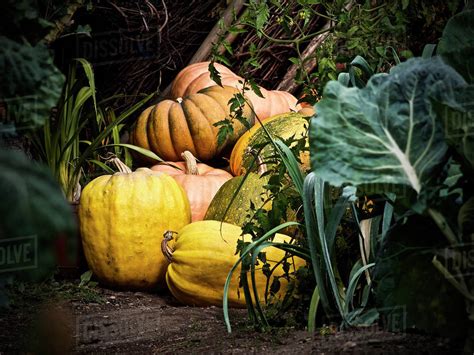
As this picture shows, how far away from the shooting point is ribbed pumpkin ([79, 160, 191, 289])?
2891mm

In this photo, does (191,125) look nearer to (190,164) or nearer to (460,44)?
(190,164)

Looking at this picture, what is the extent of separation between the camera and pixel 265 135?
300 centimetres

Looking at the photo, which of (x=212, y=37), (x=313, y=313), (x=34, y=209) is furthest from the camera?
(x=212, y=37)

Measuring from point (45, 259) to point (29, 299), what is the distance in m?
2.09

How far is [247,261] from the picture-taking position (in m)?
2.11

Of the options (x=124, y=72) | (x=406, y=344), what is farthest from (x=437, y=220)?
(x=124, y=72)

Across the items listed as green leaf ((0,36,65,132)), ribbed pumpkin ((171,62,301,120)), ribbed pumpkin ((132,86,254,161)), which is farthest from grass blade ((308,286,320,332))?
ribbed pumpkin ((171,62,301,120))

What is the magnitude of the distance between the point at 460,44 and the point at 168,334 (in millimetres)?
1193

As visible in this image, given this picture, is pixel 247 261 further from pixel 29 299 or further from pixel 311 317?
pixel 29 299

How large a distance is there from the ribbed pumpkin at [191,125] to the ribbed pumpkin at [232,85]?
0.51ft

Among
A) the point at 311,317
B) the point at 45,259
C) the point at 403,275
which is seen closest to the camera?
the point at 45,259

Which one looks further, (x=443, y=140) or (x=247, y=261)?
(x=247, y=261)

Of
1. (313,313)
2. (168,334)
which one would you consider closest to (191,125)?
(168,334)

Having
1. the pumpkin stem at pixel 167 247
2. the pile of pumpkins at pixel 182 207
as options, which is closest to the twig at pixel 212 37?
the pile of pumpkins at pixel 182 207
